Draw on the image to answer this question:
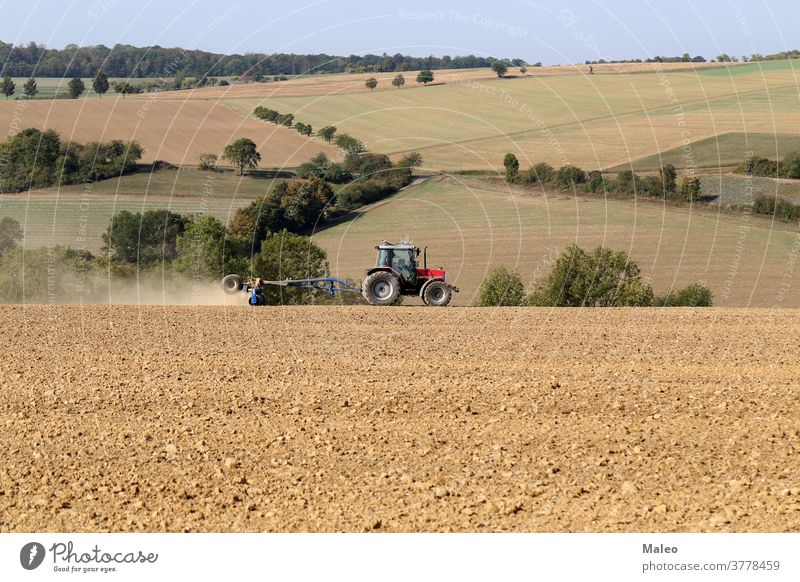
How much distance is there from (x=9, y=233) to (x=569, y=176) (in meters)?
29.1

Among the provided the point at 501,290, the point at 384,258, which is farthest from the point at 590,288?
the point at 384,258

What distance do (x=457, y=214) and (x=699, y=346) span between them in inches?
1228

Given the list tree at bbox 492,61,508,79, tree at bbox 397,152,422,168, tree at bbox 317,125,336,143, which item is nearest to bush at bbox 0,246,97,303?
tree at bbox 397,152,422,168

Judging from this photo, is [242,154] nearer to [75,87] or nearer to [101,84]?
[101,84]

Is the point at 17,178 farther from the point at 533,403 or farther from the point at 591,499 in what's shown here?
the point at 591,499

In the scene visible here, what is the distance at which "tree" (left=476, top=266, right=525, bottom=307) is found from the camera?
3919cm

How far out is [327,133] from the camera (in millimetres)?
58844

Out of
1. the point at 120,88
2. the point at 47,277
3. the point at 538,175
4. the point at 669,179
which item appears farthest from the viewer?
the point at 120,88

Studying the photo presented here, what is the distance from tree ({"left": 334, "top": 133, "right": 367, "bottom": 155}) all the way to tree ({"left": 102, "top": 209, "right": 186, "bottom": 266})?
1406 cm

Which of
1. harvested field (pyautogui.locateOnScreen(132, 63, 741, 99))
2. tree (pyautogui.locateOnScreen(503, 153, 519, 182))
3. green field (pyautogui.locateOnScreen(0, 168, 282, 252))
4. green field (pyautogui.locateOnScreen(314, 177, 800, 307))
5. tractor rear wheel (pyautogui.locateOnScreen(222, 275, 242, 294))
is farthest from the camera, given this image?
harvested field (pyautogui.locateOnScreen(132, 63, 741, 99))

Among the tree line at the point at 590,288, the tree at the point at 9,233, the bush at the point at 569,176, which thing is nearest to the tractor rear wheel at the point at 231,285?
the tree line at the point at 590,288

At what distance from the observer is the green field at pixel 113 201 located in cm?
4700

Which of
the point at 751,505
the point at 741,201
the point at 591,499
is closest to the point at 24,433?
the point at 591,499

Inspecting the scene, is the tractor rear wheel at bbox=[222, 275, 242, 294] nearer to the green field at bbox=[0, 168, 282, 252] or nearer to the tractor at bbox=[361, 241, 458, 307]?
the tractor at bbox=[361, 241, 458, 307]
